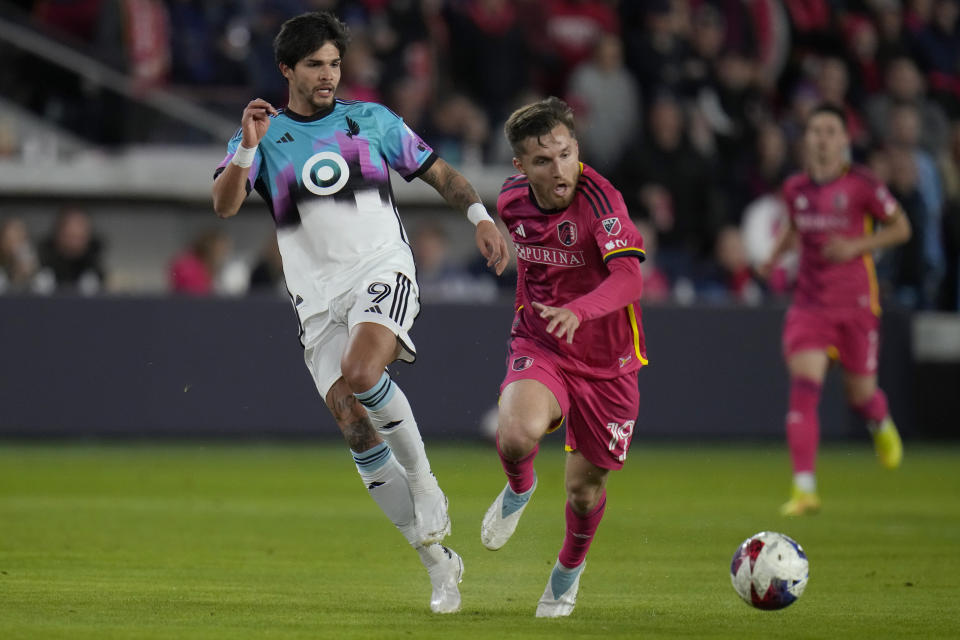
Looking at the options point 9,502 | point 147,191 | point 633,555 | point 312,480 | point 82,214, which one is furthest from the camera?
point 147,191

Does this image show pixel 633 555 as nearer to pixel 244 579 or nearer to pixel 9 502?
pixel 244 579

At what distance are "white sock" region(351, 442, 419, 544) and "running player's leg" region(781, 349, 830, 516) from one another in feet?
15.4

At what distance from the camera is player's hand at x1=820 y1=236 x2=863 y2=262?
1102 cm

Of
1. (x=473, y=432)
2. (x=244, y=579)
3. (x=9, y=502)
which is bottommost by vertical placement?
(x=473, y=432)

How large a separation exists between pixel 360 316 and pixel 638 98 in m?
11.9

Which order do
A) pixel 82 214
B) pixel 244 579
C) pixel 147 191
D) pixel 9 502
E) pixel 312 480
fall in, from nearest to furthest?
pixel 244 579, pixel 9 502, pixel 312 480, pixel 82 214, pixel 147 191

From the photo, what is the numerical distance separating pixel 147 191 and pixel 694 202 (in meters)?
6.05

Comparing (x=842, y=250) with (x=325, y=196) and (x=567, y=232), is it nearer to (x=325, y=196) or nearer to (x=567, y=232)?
(x=567, y=232)

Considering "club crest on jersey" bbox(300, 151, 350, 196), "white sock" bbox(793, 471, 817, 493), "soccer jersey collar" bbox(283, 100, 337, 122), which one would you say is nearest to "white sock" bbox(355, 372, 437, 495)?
"club crest on jersey" bbox(300, 151, 350, 196)

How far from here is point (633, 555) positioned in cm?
878

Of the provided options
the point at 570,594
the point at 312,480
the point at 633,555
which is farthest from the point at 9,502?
the point at 570,594

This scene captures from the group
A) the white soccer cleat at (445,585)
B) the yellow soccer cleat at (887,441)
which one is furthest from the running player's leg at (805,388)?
the white soccer cleat at (445,585)

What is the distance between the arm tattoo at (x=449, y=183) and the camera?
6934mm

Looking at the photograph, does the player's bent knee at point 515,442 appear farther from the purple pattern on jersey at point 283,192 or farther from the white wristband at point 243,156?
the white wristband at point 243,156
